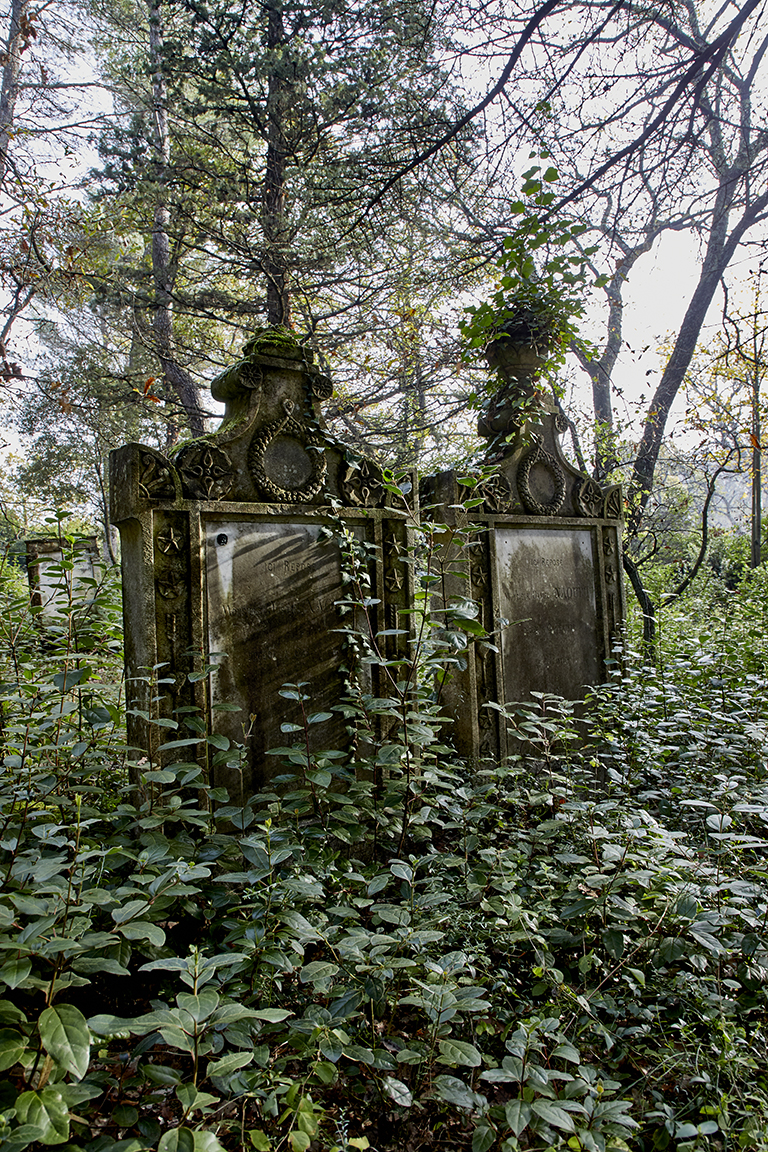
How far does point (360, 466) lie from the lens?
12.1 feet

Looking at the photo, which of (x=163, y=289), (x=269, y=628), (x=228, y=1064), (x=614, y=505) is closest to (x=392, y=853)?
(x=269, y=628)

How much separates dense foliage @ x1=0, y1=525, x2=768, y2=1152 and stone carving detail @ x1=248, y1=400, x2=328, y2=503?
3.40ft

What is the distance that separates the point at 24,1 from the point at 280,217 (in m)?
7.09

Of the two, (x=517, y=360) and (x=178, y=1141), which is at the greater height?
(x=517, y=360)

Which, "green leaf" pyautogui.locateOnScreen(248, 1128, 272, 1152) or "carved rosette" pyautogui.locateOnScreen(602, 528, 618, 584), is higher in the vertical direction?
"carved rosette" pyautogui.locateOnScreen(602, 528, 618, 584)

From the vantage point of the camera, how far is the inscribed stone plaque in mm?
4340

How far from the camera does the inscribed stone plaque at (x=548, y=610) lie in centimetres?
434

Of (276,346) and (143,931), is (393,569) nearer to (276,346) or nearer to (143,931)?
(276,346)

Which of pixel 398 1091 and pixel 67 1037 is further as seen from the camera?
pixel 398 1091

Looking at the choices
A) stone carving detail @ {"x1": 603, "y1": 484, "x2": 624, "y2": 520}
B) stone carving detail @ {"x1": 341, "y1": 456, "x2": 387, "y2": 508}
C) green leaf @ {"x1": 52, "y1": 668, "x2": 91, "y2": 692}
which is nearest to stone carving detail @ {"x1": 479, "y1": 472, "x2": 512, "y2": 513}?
stone carving detail @ {"x1": 341, "y1": 456, "x2": 387, "y2": 508}

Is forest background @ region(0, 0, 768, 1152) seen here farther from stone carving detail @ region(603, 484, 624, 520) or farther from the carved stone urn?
stone carving detail @ region(603, 484, 624, 520)

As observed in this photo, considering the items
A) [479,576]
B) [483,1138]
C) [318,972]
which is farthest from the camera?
[479,576]

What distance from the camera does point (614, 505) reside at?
5082mm

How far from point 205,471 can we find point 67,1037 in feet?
7.84
